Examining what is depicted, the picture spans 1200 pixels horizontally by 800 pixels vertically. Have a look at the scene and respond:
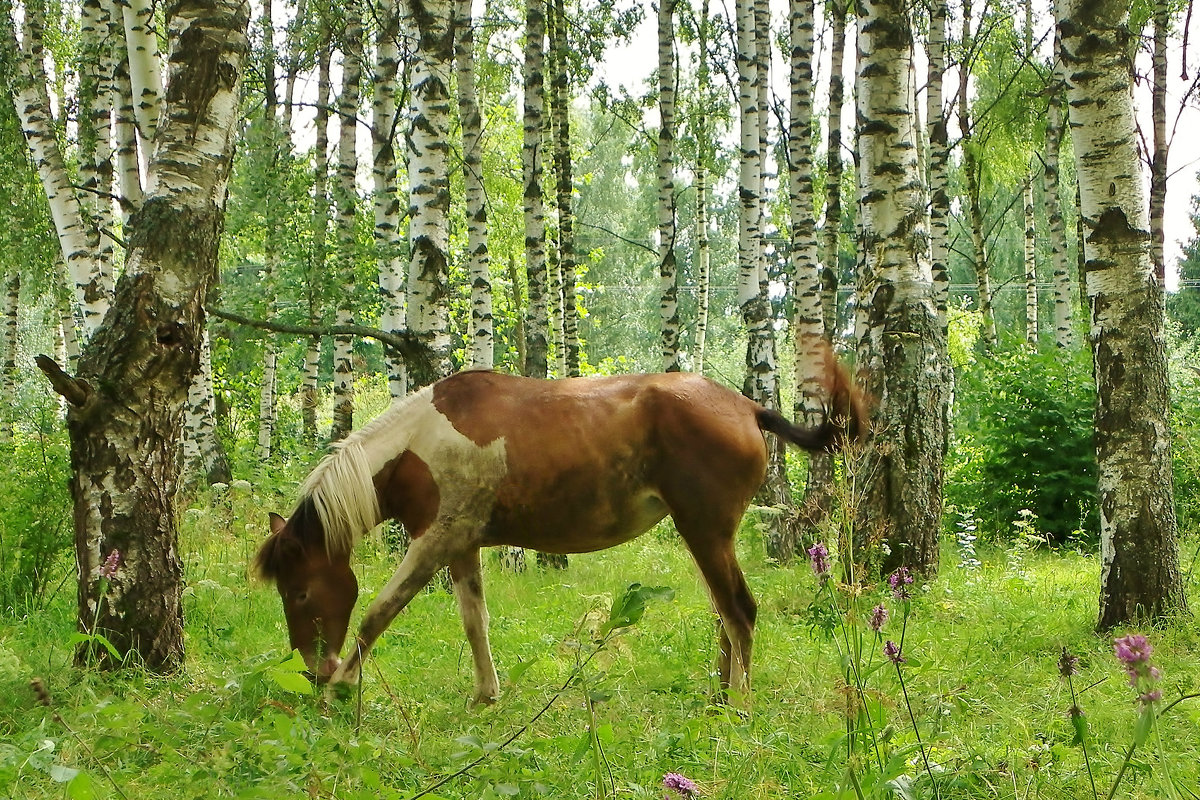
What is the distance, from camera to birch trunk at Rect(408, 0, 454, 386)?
25.8 feet

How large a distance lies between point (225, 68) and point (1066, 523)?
10.7 metres

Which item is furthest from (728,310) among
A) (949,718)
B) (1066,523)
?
(949,718)

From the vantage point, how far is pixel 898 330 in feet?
23.2

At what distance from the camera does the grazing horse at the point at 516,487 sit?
5.14 meters

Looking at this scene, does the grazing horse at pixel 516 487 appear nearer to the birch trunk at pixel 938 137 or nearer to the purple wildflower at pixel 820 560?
the purple wildflower at pixel 820 560

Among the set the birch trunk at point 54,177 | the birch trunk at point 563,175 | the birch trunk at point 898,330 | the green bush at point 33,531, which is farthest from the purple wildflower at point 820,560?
the birch trunk at point 563,175

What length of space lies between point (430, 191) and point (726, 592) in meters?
4.45

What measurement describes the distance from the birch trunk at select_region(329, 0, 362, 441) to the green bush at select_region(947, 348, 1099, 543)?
845 centimetres

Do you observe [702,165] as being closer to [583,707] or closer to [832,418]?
[832,418]

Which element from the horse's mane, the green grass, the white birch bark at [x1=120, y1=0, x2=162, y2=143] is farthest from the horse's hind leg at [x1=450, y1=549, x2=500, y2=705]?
the white birch bark at [x1=120, y1=0, x2=162, y2=143]

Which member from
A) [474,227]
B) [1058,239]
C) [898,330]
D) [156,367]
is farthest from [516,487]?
[1058,239]

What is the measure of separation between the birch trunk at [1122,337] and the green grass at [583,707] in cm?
46

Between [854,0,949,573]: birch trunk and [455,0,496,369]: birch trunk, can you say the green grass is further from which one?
[455,0,496,369]: birch trunk

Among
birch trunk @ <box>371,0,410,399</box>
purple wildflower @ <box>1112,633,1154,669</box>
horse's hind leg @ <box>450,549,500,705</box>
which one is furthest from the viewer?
birch trunk @ <box>371,0,410,399</box>
